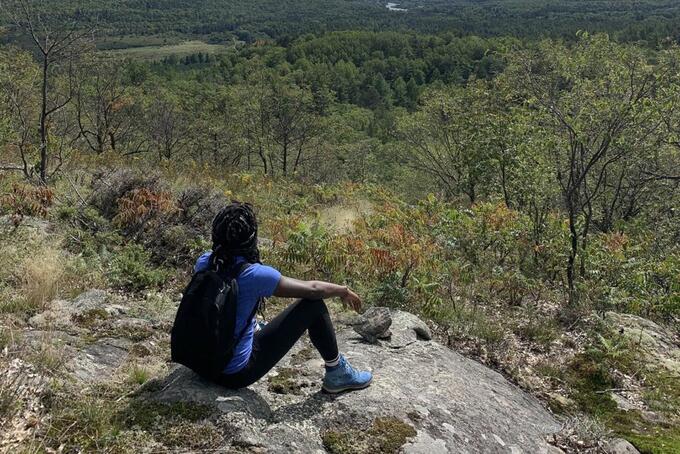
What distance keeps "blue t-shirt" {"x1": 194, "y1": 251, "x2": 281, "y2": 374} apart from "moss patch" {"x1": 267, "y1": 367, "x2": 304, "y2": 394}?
0.40 m

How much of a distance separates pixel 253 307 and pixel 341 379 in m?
0.83

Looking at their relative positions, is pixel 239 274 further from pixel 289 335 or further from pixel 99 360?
pixel 99 360

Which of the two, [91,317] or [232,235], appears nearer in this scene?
[232,235]

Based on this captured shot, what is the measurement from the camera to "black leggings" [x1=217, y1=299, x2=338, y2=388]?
3.67 meters

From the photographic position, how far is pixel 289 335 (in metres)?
3.79

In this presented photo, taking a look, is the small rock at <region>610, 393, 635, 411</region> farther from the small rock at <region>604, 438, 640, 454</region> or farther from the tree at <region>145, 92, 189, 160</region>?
the tree at <region>145, 92, 189, 160</region>

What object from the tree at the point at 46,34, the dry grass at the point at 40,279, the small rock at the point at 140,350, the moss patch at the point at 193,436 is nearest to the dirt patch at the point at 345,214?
the dry grass at the point at 40,279

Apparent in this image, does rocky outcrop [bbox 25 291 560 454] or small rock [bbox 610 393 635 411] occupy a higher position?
rocky outcrop [bbox 25 291 560 454]

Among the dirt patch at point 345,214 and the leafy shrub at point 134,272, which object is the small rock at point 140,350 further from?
the dirt patch at point 345,214

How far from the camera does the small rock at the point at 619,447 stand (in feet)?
13.4

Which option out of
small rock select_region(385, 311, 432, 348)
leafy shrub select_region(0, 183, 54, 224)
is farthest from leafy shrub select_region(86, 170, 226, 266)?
small rock select_region(385, 311, 432, 348)

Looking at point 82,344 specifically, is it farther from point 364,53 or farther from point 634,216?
point 364,53

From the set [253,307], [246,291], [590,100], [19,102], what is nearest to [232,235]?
[246,291]

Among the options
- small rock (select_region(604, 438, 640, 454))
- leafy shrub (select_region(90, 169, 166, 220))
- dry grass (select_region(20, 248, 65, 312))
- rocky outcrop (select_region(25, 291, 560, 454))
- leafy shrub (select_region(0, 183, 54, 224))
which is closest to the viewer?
rocky outcrop (select_region(25, 291, 560, 454))
